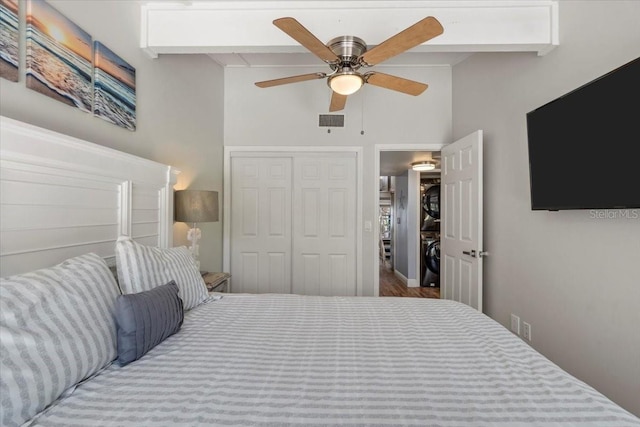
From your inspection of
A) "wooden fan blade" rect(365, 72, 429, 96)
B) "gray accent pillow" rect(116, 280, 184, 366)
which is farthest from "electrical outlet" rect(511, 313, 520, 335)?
"gray accent pillow" rect(116, 280, 184, 366)

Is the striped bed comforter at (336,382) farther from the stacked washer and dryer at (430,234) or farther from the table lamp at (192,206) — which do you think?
the stacked washer and dryer at (430,234)

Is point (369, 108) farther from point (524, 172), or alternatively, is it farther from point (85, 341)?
point (85, 341)

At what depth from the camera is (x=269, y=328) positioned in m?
1.37

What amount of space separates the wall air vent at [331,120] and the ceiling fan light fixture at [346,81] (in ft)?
5.02

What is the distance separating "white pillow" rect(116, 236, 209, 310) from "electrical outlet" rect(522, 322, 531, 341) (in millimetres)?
2359

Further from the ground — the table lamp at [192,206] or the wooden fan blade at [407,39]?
the wooden fan blade at [407,39]

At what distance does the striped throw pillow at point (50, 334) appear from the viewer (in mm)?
737

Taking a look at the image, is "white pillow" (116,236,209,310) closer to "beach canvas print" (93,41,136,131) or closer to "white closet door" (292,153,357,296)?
"beach canvas print" (93,41,136,131)

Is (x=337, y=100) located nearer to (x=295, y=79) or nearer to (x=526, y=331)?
(x=295, y=79)

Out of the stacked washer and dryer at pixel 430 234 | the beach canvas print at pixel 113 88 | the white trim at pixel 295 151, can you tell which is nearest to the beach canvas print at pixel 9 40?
the beach canvas print at pixel 113 88

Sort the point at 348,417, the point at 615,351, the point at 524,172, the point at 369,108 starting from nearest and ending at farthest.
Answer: the point at 348,417, the point at 615,351, the point at 524,172, the point at 369,108

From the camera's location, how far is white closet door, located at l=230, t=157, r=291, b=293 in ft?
11.6

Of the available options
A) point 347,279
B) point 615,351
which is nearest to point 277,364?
point 615,351

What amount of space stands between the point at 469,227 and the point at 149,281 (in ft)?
8.42
